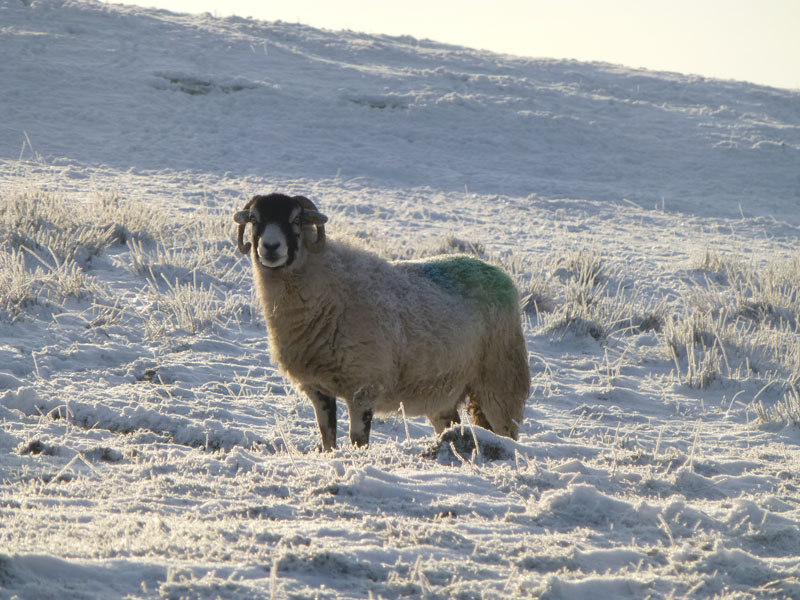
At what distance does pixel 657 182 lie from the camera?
23469 millimetres

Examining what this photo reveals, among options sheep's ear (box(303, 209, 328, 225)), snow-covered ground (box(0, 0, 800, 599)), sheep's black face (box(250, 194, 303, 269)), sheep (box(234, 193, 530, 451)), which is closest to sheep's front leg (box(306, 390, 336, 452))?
sheep (box(234, 193, 530, 451))

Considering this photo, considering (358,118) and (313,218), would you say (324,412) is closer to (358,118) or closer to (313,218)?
(313,218)

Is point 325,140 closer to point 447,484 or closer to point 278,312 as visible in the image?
point 278,312

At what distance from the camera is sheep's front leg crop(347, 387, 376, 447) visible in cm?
557

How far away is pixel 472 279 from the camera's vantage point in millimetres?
6520

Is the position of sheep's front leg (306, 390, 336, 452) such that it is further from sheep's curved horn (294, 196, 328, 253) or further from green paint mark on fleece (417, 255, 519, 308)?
green paint mark on fleece (417, 255, 519, 308)

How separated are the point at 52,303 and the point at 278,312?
3.54 metres

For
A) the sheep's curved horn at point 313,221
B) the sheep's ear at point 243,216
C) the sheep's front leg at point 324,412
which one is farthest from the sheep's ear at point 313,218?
the sheep's front leg at point 324,412

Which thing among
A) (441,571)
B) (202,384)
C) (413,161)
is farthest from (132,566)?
(413,161)

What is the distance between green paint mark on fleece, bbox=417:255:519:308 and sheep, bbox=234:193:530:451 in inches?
0.5

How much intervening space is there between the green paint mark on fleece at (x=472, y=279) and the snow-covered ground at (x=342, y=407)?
3.78 ft

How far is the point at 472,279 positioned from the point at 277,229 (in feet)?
5.53

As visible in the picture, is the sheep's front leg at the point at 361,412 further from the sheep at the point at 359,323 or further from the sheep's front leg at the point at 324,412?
the sheep's front leg at the point at 324,412

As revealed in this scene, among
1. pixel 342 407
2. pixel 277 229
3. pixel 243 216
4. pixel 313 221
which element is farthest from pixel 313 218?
pixel 342 407
